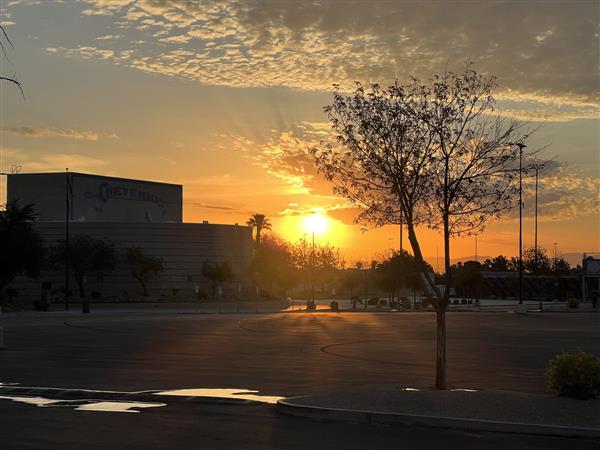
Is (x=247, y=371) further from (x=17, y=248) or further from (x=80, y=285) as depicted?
(x=80, y=285)

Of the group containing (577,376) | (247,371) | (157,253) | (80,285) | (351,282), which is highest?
(157,253)

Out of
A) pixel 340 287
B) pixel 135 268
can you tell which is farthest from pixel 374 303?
pixel 340 287

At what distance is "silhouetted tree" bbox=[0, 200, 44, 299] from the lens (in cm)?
7338

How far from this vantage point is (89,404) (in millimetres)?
15719

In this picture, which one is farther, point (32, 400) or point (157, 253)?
point (157, 253)

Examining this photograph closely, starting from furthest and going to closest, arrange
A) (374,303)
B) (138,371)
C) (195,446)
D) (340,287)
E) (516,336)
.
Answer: (340,287) → (374,303) → (516,336) → (138,371) → (195,446)

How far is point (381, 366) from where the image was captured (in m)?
23.0

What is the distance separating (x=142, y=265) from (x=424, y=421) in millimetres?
94188

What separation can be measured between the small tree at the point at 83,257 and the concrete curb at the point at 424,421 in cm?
8970

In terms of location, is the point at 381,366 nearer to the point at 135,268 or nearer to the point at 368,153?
the point at 368,153

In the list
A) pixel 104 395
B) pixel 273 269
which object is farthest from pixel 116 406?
pixel 273 269

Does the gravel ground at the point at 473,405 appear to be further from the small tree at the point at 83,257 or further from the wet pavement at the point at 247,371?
the small tree at the point at 83,257

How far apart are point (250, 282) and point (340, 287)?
67.3m

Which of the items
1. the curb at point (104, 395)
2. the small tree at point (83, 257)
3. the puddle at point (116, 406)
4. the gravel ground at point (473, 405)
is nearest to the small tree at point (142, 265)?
the small tree at point (83, 257)
